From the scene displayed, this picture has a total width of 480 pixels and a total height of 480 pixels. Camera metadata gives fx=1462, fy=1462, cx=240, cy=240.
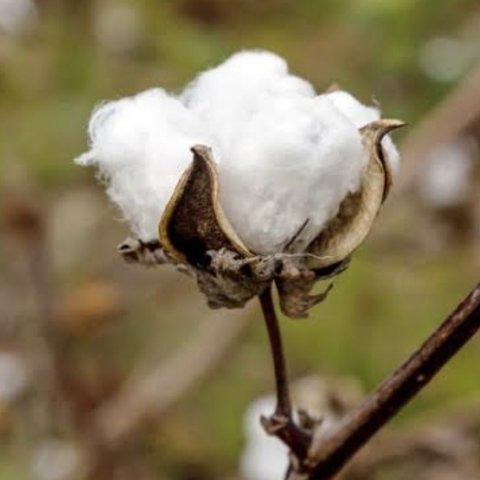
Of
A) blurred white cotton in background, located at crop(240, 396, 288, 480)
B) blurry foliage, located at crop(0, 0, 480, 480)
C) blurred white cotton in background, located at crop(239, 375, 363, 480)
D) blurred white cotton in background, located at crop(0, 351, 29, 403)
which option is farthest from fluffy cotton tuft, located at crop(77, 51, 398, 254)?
blurred white cotton in background, located at crop(0, 351, 29, 403)

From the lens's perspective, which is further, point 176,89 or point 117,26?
point 117,26

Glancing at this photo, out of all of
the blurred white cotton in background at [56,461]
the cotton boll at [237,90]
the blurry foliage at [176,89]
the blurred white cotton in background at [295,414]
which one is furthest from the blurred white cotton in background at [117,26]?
the cotton boll at [237,90]

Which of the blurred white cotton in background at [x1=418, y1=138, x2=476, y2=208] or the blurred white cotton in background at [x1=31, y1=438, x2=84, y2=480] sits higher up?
the blurred white cotton in background at [x1=418, y1=138, x2=476, y2=208]

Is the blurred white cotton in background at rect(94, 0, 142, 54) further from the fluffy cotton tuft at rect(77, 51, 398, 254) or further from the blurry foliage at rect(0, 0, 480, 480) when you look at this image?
the fluffy cotton tuft at rect(77, 51, 398, 254)

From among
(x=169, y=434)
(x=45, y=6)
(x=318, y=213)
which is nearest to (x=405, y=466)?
(x=169, y=434)

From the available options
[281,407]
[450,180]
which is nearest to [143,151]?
[281,407]

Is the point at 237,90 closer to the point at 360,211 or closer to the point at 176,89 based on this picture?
the point at 360,211
